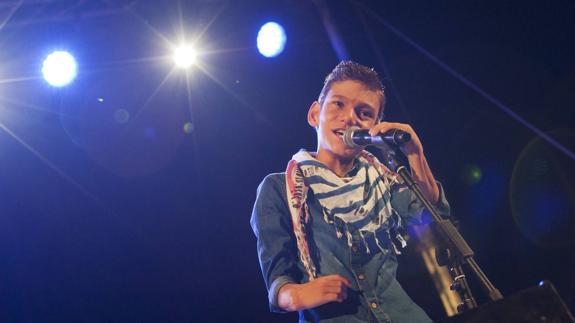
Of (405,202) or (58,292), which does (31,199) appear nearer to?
(58,292)

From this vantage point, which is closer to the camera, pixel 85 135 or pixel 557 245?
pixel 85 135

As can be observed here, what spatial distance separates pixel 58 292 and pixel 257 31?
2.37 metres

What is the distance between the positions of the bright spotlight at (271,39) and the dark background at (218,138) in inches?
2.2

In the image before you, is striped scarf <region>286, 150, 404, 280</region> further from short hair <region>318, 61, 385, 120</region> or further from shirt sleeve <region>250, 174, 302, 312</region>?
short hair <region>318, 61, 385, 120</region>

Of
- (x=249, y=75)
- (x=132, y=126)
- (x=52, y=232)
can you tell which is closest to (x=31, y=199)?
(x=52, y=232)

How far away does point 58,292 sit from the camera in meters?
3.20

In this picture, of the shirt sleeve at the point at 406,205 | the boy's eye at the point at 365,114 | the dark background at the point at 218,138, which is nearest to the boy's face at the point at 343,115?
the boy's eye at the point at 365,114

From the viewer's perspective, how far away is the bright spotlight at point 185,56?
345cm

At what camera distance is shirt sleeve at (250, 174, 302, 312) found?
1.86 metres

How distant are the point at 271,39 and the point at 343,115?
4.81 feet

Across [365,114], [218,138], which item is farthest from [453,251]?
[218,138]

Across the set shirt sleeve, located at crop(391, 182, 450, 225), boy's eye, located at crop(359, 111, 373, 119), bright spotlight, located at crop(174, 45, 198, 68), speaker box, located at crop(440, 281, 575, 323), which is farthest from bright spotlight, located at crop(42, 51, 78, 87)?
speaker box, located at crop(440, 281, 575, 323)

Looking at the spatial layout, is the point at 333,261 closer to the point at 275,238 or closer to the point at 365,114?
the point at 275,238

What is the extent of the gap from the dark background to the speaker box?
7.21 ft
